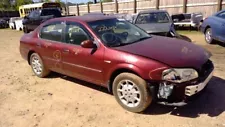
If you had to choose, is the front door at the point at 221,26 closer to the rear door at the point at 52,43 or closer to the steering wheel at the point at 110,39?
the steering wheel at the point at 110,39

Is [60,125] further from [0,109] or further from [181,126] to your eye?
[181,126]

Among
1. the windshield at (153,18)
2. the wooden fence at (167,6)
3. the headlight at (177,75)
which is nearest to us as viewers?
the headlight at (177,75)

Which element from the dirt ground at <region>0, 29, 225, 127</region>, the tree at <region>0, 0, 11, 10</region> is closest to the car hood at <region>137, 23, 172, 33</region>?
the dirt ground at <region>0, 29, 225, 127</region>

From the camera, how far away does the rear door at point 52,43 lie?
5.29 metres

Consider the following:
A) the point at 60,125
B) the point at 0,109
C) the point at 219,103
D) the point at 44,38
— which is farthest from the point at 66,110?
the point at 219,103

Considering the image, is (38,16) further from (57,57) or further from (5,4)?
(5,4)

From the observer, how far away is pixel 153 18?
32.8 feet

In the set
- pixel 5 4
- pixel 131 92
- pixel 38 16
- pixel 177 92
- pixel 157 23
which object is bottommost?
pixel 131 92

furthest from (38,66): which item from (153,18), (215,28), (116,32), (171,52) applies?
(215,28)

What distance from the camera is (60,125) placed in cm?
388

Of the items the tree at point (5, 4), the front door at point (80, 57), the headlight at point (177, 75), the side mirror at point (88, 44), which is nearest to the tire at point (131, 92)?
the headlight at point (177, 75)

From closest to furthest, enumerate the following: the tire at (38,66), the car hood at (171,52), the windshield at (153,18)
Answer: the car hood at (171,52) < the tire at (38,66) < the windshield at (153,18)

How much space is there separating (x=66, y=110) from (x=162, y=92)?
1788 mm

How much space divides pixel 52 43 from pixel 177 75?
3.04m
